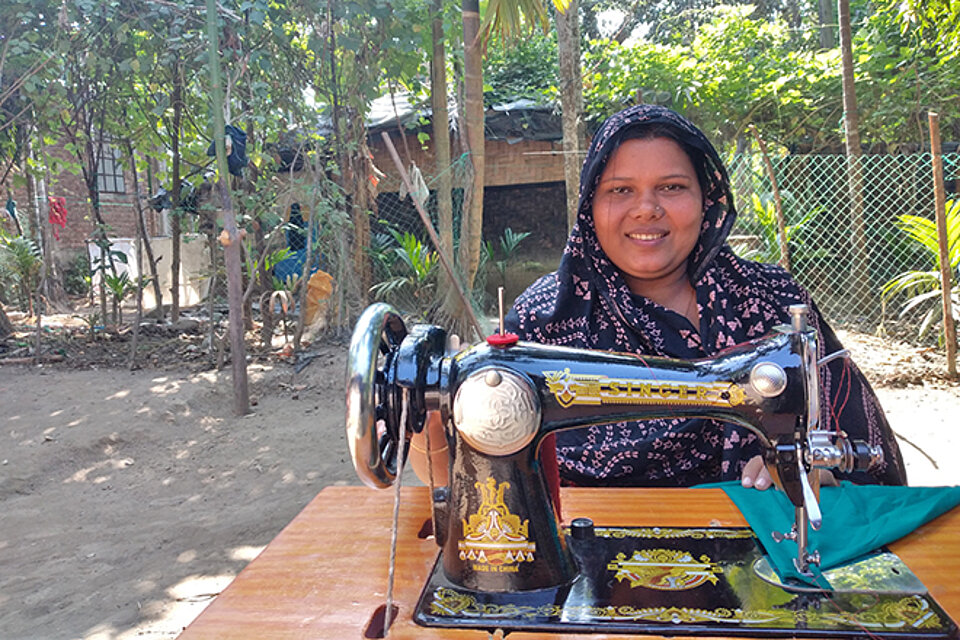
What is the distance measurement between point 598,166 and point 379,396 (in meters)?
0.85

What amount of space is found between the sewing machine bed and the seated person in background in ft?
1.60

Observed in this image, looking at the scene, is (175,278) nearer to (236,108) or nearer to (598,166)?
(236,108)

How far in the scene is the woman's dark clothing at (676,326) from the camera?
5.16 ft

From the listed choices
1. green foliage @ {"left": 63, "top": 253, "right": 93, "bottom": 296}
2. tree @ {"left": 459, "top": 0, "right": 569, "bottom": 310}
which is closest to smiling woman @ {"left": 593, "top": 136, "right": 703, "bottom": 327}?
tree @ {"left": 459, "top": 0, "right": 569, "bottom": 310}

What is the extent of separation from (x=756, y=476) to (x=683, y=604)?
0.47 meters

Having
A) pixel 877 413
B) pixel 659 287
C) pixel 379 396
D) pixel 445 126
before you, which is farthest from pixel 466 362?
pixel 445 126

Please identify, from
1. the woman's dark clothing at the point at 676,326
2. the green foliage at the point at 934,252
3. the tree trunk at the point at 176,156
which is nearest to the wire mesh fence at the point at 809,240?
the green foliage at the point at 934,252

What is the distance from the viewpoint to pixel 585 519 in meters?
1.21

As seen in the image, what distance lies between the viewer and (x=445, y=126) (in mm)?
6762

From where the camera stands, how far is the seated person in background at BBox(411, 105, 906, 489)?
1606 millimetres

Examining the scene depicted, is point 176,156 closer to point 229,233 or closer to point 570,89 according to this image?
point 229,233

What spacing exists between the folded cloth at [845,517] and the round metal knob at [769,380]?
250mm

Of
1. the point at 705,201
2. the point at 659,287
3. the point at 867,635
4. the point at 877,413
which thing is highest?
the point at 705,201

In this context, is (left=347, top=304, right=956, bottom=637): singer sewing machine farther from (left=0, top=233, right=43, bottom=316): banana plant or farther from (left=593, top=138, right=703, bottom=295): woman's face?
(left=0, top=233, right=43, bottom=316): banana plant
